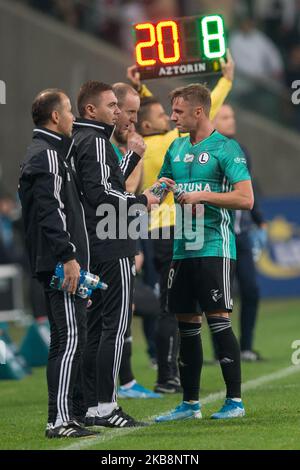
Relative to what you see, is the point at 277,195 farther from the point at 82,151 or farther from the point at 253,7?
the point at 82,151

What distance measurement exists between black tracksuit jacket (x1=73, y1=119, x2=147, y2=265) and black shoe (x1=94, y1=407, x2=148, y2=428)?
41.2 inches

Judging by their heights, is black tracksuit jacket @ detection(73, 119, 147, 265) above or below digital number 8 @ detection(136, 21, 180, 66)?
below

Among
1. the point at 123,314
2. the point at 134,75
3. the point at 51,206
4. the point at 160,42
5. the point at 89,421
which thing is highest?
the point at 160,42

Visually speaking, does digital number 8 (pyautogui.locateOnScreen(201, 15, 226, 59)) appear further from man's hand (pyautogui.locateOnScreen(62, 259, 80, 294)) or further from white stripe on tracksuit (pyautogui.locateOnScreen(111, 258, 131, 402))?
man's hand (pyautogui.locateOnScreen(62, 259, 80, 294))

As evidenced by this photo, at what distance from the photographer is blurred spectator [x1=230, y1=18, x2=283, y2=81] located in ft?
75.9

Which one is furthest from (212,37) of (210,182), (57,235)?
(57,235)

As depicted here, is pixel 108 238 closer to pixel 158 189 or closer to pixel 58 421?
pixel 158 189

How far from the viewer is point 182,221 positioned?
9.02 meters

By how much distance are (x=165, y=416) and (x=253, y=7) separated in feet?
57.2

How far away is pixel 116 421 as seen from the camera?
8766mm

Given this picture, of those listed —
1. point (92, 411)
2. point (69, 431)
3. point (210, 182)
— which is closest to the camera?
point (69, 431)

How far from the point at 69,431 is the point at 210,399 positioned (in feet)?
7.56

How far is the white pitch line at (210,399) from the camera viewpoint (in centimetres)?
797

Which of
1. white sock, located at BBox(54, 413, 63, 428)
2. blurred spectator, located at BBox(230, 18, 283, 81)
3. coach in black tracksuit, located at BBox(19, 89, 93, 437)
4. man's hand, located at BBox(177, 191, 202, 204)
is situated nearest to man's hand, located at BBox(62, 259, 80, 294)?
coach in black tracksuit, located at BBox(19, 89, 93, 437)
